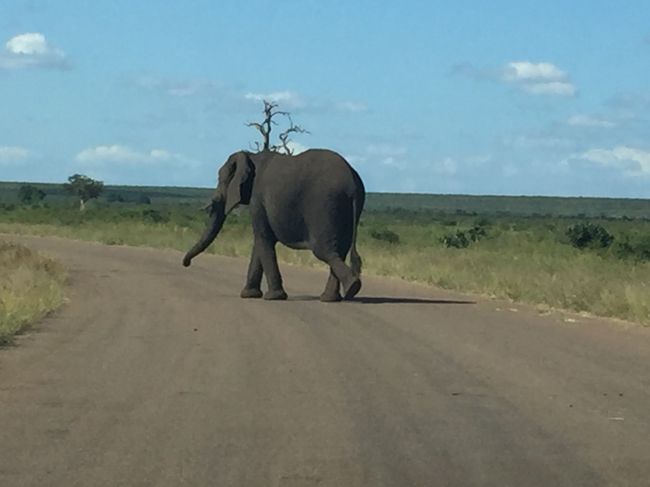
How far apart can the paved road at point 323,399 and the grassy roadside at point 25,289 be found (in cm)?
40

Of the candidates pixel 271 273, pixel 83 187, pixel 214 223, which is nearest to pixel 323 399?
pixel 271 273

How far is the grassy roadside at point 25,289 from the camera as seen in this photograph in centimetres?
1679

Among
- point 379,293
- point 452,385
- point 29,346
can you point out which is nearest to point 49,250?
point 379,293

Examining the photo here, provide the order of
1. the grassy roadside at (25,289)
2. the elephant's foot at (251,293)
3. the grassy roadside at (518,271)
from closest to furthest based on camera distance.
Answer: the grassy roadside at (25,289)
the grassy roadside at (518,271)
the elephant's foot at (251,293)

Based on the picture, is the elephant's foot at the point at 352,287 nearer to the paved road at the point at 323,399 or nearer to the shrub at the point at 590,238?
the paved road at the point at 323,399

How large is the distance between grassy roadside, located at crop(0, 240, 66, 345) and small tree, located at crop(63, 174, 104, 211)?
96.8 meters

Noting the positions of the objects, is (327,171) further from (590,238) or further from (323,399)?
(590,238)

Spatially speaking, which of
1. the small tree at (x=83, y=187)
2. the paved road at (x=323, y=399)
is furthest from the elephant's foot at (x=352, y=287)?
the small tree at (x=83, y=187)

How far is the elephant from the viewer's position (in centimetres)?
2208

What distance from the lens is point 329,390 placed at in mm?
11625

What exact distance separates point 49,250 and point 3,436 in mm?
32175

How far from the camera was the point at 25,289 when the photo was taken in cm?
2144

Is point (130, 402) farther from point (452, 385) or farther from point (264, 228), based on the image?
point (264, 228)

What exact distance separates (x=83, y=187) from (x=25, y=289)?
10869cm
